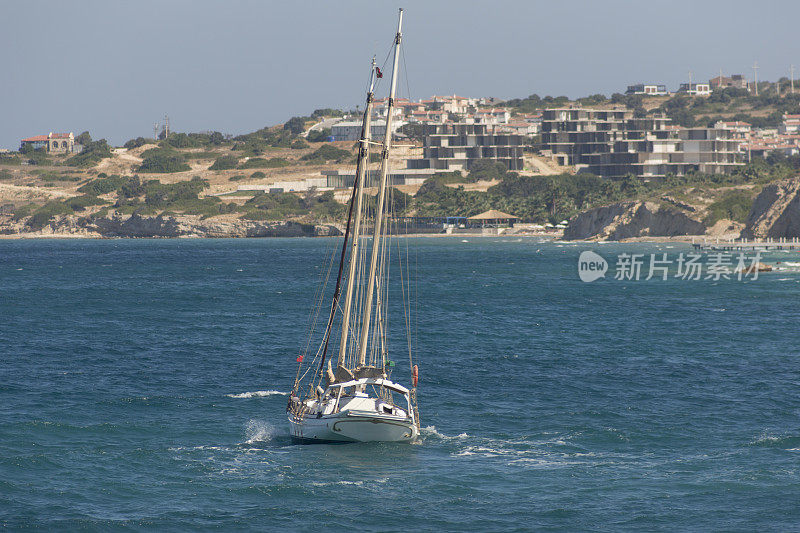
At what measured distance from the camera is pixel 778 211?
164 metres

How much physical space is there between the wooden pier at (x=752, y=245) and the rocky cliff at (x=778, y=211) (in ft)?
4.86

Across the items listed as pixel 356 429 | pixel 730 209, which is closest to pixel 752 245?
pixel 730 209

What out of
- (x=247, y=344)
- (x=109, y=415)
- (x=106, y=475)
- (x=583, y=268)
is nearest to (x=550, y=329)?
(x=247, y=344)

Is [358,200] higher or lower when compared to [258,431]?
higher

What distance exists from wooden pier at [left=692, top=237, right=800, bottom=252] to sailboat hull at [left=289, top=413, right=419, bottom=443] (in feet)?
425

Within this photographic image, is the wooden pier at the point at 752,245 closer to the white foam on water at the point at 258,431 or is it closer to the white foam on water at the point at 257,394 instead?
the white foam on water at the point at 257,394

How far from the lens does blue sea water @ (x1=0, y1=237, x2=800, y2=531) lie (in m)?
30.4

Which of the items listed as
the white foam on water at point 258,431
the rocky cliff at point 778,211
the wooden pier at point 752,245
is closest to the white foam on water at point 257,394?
the white foam on water at point 258,431

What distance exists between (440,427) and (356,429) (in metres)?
5.56

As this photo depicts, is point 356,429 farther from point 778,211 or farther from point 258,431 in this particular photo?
point 778,211

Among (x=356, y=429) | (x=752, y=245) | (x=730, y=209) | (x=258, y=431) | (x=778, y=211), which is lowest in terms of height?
(x=258, y=431)

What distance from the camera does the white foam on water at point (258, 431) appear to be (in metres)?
38.7

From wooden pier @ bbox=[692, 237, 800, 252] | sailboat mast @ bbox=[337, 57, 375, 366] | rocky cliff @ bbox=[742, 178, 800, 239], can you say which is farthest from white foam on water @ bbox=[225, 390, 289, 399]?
rocky cliff @ bbox=[742, 178, 800, 239]

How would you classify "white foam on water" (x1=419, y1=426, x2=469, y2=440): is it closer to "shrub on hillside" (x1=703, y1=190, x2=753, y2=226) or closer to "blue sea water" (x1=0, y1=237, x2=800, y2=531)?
"blue sea water" (x1=0, y1=237, x2=800, y2=531)
